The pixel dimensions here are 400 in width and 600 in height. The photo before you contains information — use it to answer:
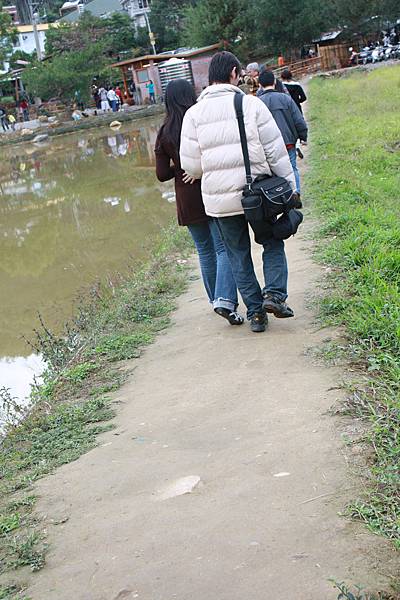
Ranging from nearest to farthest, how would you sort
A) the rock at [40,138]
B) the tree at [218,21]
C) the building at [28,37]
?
the rock at [40,138] < the tree at [218,21] < the building at [28,37]

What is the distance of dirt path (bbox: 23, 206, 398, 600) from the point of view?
260cm

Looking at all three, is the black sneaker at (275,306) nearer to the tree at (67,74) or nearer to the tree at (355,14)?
the tree at (67,74)

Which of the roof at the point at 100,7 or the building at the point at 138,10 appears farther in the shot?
the roof at the point at 100,7

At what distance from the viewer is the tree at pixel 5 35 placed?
4819 cm

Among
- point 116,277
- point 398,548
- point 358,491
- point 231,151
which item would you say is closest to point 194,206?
point 231,151

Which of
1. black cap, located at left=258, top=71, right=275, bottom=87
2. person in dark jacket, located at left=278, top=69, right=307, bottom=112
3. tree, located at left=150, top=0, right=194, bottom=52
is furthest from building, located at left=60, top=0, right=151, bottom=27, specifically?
black cap, located at left=258, top=71, right=275, bottom=87

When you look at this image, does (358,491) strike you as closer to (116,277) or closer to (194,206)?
(194,206)

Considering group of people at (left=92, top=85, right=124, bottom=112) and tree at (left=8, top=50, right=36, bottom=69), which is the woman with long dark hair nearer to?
group of people at (left=92, top=85, right=124, bottom=112)

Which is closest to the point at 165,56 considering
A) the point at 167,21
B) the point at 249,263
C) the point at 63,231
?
the point at 167,21

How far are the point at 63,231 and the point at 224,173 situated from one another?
386 inches

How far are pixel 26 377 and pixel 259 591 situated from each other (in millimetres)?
5260

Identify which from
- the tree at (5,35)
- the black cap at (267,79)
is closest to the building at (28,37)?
the tree at (5,35)

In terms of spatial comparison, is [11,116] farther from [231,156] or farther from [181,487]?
[181,487]

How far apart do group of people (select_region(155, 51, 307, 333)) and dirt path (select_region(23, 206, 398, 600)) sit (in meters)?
0.48
